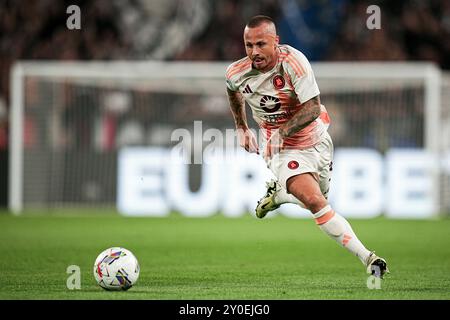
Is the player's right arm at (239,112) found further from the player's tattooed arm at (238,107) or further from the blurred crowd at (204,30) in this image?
the blurred crowd at (204,30)

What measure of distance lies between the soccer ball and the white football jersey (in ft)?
5.79

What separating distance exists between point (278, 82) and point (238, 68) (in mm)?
385

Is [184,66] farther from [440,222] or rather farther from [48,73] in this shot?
[440,222]

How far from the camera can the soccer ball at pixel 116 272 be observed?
283 inches

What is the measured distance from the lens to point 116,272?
7.18 m

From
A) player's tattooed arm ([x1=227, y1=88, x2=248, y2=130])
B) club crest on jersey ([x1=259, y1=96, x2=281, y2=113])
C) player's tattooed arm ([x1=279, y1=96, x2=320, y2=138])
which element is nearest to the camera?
player's tattooed arm ([x1=279, y1=96, x2=320, y2=138])

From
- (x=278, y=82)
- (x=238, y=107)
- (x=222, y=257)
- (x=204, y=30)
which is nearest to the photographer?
(x=278, y=82)

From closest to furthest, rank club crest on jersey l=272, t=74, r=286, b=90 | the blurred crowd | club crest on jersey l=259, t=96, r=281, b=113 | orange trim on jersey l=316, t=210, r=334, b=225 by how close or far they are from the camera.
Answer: orange trim on jersey l=316, t=210, r=334, b=225 → club crest on jersey l=272, t=74, r=286, b=90 → club crest on jersey l=259, t=96, r=281, b=113 → the blurred crowd

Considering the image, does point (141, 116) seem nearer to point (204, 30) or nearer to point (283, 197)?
point (204, 30)

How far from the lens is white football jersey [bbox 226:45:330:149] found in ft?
25.5

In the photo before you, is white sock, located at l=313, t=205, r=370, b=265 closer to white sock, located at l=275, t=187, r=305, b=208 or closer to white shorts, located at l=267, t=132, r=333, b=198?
white shorts, located at l=267, t=132, r=333, b=198

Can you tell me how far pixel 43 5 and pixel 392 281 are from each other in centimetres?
1496

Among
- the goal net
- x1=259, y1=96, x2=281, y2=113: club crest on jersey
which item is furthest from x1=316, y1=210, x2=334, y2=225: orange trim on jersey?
the goal net

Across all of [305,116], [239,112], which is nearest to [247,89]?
[239,112]
